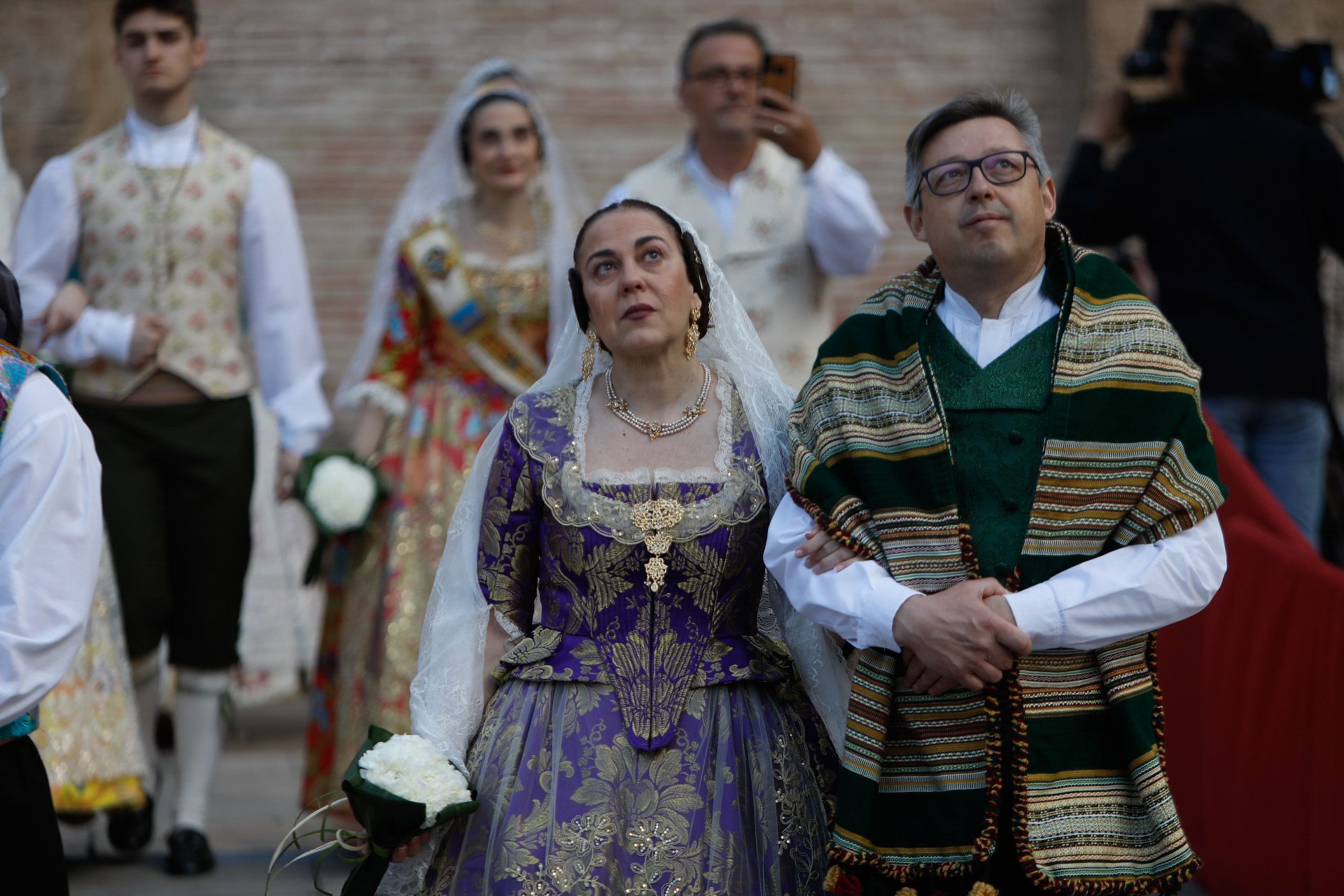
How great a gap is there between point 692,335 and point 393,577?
1.92 meters

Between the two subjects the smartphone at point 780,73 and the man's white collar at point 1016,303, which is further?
the smartphone at point 780,73

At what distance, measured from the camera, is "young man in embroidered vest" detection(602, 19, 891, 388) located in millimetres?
4488

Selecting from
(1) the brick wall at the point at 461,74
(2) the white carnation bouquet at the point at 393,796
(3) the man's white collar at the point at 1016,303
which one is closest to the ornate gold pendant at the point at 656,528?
(2) the white carnation bouquet at the point at 393,796

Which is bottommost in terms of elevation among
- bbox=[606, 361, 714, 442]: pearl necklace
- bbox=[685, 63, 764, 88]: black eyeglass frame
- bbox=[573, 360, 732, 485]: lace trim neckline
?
bbox=[573, 360, 732, 485]: lace trim neckline

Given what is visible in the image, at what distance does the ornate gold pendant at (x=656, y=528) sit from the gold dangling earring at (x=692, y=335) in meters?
0.31

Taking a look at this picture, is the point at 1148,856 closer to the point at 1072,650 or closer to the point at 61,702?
the point at 1072,650

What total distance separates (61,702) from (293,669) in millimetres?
2153

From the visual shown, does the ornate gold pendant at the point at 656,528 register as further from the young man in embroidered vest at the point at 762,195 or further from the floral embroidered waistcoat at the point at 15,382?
the young man in embroidered vest at the point at 762,195

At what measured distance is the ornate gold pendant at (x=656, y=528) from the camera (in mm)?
2938

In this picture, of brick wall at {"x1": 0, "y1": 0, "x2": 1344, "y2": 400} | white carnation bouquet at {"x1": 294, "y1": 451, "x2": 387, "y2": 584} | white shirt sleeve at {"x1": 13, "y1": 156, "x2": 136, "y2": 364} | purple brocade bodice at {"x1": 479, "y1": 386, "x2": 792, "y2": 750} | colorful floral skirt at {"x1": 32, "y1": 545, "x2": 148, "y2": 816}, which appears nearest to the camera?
purple brocade bodice at {"x1": 479, "y1": 386, "x2": 792, "y2": 750}

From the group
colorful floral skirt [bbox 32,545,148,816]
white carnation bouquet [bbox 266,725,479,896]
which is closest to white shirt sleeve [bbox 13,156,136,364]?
colorful floral skirt [bbox 32,545,148,816]

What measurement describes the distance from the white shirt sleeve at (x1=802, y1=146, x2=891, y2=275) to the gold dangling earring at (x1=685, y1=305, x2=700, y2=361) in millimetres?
1453

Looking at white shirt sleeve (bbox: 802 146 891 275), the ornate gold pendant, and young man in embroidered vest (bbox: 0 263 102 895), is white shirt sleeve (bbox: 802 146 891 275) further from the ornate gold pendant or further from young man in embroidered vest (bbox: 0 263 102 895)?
young man in embroidered vest (bbox: 0 263 102 895)

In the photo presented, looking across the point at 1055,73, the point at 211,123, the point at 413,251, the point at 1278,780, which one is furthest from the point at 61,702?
the point at 1055,73
